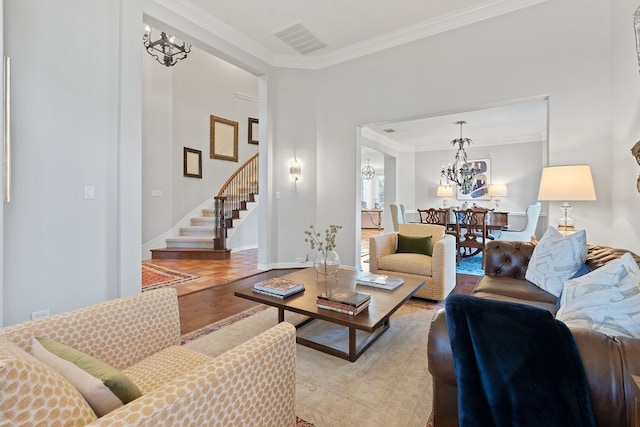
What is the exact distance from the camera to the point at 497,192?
308 inches

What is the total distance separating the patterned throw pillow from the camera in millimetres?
624

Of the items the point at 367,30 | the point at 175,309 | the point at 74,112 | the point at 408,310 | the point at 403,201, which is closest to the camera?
the point at 175,309

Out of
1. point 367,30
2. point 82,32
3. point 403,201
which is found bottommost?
point 403,201

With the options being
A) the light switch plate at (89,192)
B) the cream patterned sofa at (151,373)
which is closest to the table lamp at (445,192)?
the light switch plate at (89,192)

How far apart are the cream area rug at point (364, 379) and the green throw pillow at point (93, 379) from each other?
1.07 metres

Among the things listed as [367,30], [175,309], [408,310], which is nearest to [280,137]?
[367,30]

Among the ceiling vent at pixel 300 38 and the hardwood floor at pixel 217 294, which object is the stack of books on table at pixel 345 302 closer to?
the hardwood floor at pixel 217 294

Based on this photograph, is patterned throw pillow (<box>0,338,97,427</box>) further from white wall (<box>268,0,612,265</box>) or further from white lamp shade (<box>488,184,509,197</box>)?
white lamp shade (<box>488,184,509,197</box>)

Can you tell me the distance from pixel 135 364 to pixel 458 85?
4148mm

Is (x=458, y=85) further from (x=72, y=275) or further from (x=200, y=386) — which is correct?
(x=72, y=275)

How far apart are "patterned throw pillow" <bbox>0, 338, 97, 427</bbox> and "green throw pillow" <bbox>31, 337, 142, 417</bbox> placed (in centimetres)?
4

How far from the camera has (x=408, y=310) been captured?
3115 millimetres

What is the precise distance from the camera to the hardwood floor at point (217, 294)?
2.96m

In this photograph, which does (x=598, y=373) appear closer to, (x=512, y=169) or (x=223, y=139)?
(x=223, y=139)
